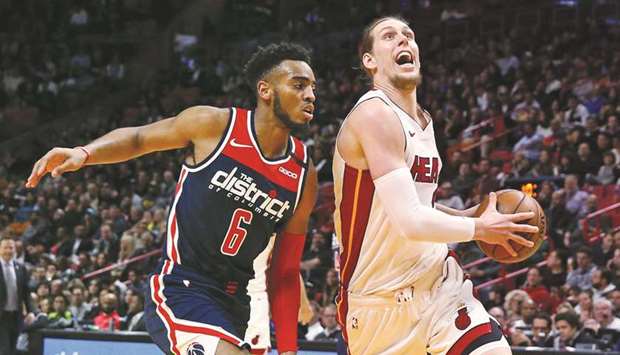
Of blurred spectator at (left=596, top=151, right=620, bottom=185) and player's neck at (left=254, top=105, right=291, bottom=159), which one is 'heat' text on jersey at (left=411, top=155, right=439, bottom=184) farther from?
blurred spectator at (left=596, top=151, right=620, bottom=185)

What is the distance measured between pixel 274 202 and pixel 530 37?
12818 mm

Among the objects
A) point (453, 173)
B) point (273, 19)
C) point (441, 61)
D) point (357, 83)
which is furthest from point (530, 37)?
point (273, 19)

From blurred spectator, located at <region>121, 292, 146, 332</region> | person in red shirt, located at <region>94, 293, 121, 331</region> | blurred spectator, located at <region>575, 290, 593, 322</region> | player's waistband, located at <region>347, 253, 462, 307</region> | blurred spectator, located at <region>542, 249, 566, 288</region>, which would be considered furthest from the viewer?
person in red shirt, located at <region>94, 293, 121, 331</region>

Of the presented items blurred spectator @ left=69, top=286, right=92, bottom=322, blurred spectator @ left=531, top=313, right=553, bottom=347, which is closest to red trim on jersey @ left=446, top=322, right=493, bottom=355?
blurred spectator @ left=531, top=313, right=553, bottom=347

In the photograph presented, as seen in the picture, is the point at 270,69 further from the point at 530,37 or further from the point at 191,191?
the point at 530,37

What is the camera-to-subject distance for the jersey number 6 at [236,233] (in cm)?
459

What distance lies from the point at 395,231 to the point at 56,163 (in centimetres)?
142

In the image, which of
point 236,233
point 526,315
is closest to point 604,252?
point 526,315

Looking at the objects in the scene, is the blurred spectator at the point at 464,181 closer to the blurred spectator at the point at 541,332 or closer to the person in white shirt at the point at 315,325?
the person in white shirt at the point at 315,325

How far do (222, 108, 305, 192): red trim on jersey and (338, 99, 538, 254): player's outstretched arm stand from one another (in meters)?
0.58

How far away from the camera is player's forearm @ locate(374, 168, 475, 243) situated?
13.0 ft

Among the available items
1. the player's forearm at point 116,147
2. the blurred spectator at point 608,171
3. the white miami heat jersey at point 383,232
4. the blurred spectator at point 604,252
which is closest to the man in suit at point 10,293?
the blurred spectator at point 604,252

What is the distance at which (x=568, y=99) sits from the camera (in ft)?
44.4

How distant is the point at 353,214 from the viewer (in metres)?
4.39
